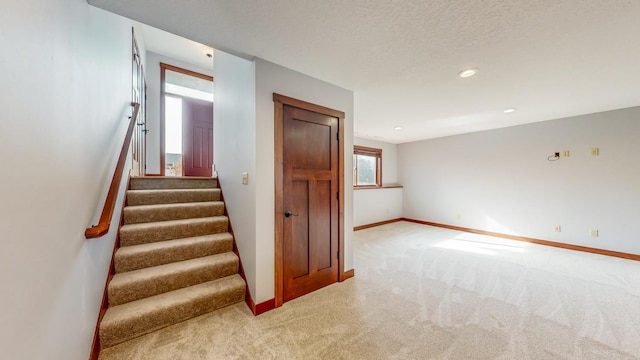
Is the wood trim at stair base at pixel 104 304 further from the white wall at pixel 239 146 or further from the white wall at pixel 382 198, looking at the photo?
the white wall at pixel 382 198

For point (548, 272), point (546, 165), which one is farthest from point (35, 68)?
point (546, 165)

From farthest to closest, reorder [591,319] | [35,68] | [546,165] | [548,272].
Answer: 1. [546,165]
2. [548,272]
3. [591,319]
4. [35,68]

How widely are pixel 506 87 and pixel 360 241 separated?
3.28m

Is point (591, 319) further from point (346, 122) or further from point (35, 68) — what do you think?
point (35, 68)

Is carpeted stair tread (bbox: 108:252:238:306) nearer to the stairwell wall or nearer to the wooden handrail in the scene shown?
the stairwell wall

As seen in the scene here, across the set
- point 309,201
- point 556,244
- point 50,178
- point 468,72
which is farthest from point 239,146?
point 556,244

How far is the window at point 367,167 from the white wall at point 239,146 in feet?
11.5

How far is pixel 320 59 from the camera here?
2086 millimetres

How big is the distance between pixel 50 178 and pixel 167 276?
1.32m

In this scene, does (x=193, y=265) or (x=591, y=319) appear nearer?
(x=591, y=319)

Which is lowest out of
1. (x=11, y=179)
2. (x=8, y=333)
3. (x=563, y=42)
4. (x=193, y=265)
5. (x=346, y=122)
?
(x=193, y=265)

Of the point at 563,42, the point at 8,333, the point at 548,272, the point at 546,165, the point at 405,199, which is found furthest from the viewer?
the point at 405,199

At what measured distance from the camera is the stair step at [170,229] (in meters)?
2.31

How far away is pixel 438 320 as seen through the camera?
2.03m
